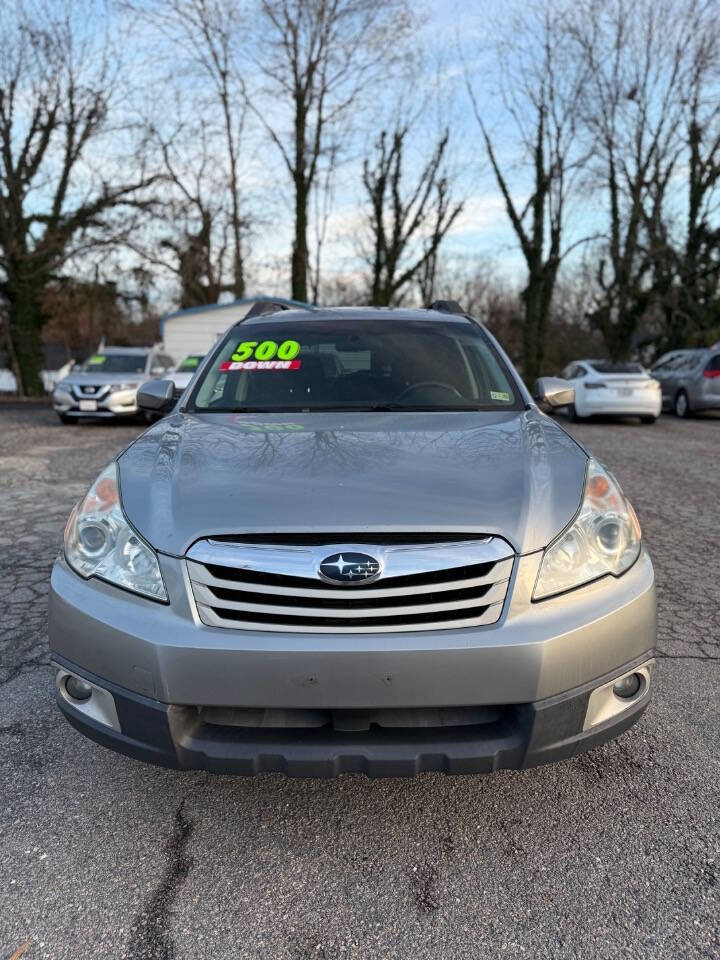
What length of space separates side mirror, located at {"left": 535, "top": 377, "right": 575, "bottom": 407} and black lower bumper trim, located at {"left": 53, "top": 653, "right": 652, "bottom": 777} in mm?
2075

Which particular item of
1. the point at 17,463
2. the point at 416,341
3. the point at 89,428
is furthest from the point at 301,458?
the point at 89,428

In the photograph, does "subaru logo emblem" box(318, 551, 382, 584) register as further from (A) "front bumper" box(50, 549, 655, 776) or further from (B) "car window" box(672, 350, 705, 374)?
(B) "car window" box(672, 350, 705, 374)

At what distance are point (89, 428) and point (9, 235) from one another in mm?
12595

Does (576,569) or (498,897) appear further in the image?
(576,569)

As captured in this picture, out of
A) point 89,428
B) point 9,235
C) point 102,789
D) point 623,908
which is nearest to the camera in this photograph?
point 623,908

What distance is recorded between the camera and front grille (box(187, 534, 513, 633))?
1.95 metres

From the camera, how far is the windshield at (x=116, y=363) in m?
15.4

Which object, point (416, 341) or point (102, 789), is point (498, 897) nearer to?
point (102, 789)

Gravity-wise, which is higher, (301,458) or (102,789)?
(301,458)

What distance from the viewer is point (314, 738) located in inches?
76.6

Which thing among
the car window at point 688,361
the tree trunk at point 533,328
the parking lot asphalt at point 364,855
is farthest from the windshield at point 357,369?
the tree trunk at point 533,328

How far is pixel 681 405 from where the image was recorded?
16.4 meters

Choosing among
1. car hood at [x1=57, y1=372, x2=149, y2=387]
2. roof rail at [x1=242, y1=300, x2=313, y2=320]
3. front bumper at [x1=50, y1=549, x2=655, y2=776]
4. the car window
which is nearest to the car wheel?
the car window

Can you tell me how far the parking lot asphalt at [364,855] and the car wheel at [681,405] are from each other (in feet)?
47.2
